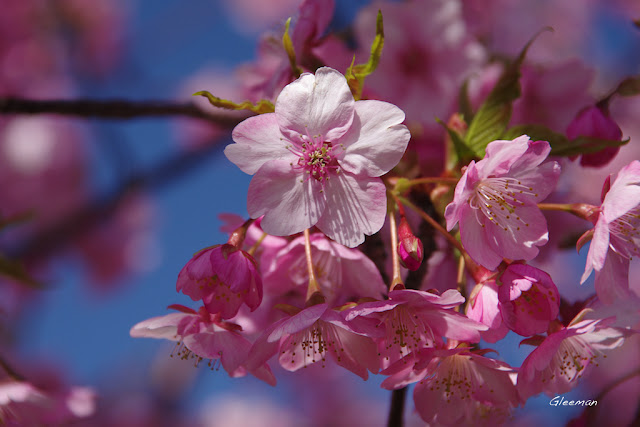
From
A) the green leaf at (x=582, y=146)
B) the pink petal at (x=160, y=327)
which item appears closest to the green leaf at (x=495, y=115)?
the green leaf at (x=582, y=146)

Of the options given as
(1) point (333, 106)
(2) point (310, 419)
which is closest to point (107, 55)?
(2) point (310, 419)

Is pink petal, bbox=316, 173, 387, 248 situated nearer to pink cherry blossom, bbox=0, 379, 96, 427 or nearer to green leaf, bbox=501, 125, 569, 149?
green leaf, bbox=501, 125, 569, 149

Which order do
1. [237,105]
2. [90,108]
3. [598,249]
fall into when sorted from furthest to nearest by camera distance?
[90,108], [237,105], [598,249]

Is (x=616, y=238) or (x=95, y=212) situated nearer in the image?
(x=616, y=238)

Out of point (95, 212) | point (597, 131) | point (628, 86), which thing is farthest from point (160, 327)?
point (95, 212)

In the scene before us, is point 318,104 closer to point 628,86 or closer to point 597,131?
point 597,131

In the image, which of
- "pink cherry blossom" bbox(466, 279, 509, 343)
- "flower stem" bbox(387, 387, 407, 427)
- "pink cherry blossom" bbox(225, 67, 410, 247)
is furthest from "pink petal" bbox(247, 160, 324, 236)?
"flower stem" bbox(387, 387, 407, 427)

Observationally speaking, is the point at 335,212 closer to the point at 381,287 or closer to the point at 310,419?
the point at 381,287
